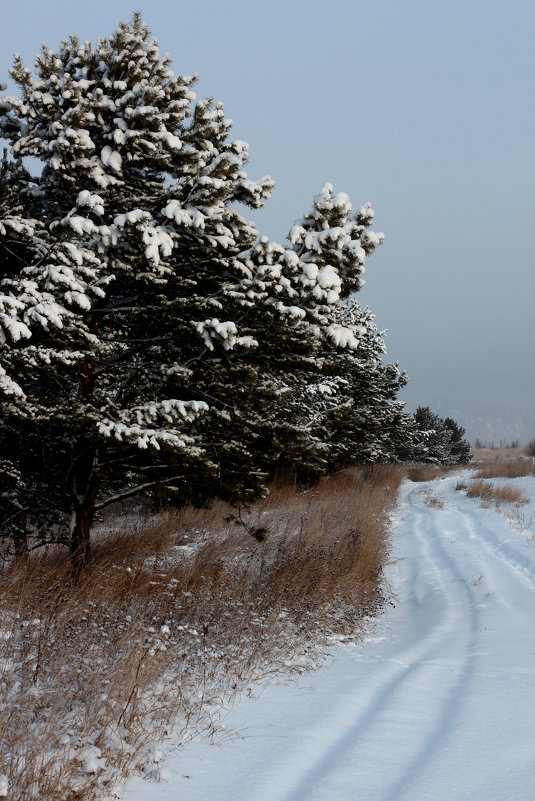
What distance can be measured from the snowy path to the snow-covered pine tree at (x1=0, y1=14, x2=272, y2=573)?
112 inches

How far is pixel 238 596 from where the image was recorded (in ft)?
18.8

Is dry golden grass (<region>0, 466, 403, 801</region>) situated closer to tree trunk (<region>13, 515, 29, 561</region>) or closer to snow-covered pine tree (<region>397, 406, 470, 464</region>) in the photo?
tree trunk (<region>13, 515, 29, 561</region>)

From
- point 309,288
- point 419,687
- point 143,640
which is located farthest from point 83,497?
point 419,687

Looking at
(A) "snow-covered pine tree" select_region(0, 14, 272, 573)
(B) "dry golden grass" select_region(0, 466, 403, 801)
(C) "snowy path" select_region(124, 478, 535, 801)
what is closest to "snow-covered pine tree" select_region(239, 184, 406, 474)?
(A) "snow-covered pine tree" select_region(0, 14, 272, 573)

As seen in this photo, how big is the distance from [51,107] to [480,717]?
7.66 m

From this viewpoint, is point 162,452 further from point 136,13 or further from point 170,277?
point 136,13

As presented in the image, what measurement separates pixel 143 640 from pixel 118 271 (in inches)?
185

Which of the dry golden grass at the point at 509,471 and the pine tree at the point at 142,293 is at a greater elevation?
the pine tree at the point at 142,293

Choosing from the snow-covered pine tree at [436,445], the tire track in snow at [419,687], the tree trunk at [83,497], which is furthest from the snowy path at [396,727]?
the snow-covered pine tree at [436,445]

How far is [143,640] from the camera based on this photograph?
155 inches

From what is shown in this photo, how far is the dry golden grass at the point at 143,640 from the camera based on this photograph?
285 cm

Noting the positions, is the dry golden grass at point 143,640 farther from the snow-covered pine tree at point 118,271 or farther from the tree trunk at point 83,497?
the snow-covered pine tree at point 118,271

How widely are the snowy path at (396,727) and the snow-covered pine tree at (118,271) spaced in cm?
286

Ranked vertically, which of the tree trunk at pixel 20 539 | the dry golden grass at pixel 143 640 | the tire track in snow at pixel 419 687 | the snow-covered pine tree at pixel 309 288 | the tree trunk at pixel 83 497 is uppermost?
the snow-covered pine tree at pixel 309 288
